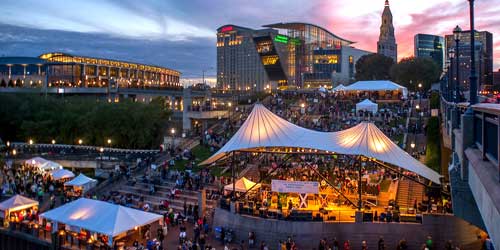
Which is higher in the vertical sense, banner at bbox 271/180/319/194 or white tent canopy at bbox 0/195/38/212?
banner at bbox 271/180/319/194

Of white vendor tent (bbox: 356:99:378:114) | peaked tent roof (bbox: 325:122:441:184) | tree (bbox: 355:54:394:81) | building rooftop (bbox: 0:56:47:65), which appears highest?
building rooftop (bbox: 0:56:47:65)

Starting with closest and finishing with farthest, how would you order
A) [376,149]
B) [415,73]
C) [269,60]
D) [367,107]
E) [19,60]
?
[376,149], [367,107], [415,73], [19,60], [269,60]

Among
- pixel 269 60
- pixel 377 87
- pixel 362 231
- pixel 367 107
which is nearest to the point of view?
pixel 362 231

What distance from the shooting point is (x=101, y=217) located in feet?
64.5

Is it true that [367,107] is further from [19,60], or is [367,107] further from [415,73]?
[19,60]

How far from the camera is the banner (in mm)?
21109

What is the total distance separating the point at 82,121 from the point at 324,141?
33.4m

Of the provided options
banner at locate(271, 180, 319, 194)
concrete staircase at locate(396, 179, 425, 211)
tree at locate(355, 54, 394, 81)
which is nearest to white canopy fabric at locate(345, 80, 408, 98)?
concrete staircase at locate(396, 179, 425, 211)

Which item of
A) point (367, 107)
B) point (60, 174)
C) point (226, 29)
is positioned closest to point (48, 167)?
point (60, 174)

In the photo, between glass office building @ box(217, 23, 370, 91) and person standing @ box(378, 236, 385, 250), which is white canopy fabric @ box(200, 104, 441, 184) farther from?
glass office building @ box(217, 23, 370, 91)

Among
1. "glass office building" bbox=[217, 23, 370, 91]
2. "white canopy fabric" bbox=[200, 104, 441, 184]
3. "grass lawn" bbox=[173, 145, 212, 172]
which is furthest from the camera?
"glass office building" bbox=[217, 23, 370, 91]

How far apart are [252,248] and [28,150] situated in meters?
35.1

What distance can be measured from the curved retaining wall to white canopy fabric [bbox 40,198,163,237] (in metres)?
4.72

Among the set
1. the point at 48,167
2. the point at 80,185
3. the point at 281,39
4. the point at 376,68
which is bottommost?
the point at 80,185
